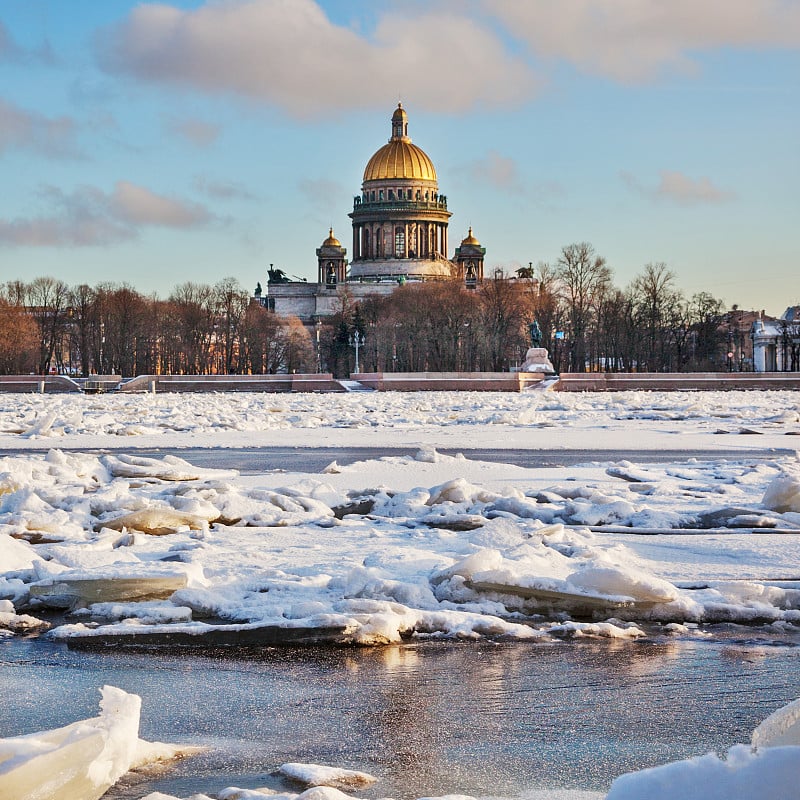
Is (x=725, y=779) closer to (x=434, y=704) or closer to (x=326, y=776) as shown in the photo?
(x=326, y=776)

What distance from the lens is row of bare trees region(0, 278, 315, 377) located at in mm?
87038

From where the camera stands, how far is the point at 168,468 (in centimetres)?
1226

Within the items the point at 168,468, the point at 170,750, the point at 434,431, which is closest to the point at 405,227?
the point at 434,431

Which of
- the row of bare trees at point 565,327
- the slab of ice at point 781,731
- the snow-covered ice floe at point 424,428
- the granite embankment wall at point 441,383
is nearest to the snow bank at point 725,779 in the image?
the slab of ice at point 781,731

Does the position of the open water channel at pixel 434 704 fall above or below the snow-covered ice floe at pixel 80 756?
below

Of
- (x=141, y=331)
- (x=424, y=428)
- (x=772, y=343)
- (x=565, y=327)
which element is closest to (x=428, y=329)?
(x=565, y=327)

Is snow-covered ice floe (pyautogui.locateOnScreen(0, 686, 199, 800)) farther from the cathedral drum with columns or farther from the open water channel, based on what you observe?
the cathedral drum with columns

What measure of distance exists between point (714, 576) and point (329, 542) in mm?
2586

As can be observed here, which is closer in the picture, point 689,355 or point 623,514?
point 623,514

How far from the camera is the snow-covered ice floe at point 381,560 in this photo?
6098 mm

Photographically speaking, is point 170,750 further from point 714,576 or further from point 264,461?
point 264,461

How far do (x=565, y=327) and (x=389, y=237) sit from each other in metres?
51.9

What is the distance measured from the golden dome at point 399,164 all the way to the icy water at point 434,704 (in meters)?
129

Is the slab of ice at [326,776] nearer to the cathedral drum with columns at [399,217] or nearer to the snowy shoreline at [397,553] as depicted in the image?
the snowy shoreline at [397,553]
